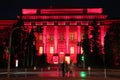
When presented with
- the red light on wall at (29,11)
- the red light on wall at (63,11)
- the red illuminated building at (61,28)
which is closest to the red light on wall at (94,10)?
the red illuminated building at (61,28)

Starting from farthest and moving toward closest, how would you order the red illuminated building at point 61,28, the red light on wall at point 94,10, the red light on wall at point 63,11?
1. the red light on wall at point 94,10
2. the red light on wall at point 63,11
3. the red illuminated building at point 61,28

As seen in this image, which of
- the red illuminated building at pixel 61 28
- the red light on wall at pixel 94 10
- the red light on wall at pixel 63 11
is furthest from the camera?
the red light on wall at pixel 94 10

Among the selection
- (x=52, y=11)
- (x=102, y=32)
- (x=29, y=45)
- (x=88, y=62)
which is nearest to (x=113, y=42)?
(x=88, y=62)

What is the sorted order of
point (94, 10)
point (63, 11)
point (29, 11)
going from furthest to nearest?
point (29, 11) < point (94, 10) < point (63, 11)

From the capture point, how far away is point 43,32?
12569cm

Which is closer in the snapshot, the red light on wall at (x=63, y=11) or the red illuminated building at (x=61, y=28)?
the red illuminated building at (x=61, y=28)

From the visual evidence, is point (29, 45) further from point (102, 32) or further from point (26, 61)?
point (102, 32)

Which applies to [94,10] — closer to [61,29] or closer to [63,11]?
[63,11]

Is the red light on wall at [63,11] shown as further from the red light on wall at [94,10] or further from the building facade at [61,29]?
the red light on wall at [94,10]

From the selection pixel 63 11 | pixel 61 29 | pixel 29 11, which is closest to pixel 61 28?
pixel 61 29

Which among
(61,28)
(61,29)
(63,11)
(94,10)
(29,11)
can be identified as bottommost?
(61,29)

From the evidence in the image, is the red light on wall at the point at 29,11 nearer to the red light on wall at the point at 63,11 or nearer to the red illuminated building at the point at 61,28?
the red light on wall at the point at 63,11

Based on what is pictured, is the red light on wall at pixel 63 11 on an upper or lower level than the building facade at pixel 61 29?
upper

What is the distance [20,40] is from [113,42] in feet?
95.3
